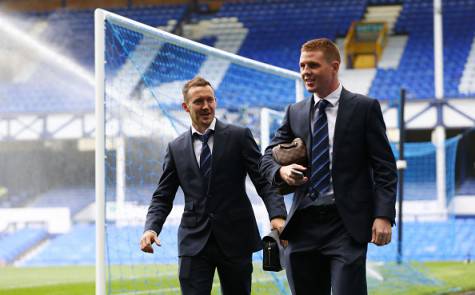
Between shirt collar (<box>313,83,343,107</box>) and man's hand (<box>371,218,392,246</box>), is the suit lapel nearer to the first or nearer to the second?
shirt collar (<box>313,83,343,107</box>)

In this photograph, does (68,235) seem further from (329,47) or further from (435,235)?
(329,47)

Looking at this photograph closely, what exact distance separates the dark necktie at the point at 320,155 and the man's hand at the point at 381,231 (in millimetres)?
259

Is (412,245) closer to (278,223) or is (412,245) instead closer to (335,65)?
(278,223)

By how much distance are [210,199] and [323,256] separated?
2.63ft

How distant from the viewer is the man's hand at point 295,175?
13.2 ft

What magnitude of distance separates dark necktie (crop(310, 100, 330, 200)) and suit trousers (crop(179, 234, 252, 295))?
782mm

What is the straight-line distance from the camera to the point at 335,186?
4176 millimetres

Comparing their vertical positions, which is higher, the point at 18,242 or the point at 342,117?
the point at 342,117

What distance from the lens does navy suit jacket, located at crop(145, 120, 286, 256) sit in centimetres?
480

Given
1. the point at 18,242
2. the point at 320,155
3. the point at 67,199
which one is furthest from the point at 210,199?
the point at 67,199

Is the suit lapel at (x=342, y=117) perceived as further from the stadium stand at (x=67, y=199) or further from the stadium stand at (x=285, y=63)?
the stadium stand at (x=67, y=199)

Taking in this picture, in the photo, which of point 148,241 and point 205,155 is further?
point 205,155

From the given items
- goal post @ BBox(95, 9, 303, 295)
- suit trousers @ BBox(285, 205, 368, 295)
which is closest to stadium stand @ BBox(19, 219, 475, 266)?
goal post @ BBox(95, 9, 303, 295)

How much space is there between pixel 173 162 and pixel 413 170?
16927mm
